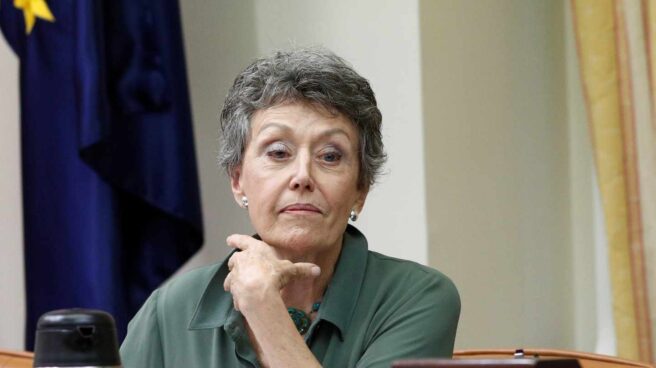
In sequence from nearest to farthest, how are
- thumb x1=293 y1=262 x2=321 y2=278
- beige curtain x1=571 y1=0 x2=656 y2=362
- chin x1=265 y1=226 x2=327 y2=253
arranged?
1. thumb x1=293 y1=262 x2=321 y2=278
2. chin x1=265 y1=226 x2=327 y2=253
3. beige curtain x1=571 y1=0 x2=656 y2=362

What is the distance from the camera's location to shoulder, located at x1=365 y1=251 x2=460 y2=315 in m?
2.27

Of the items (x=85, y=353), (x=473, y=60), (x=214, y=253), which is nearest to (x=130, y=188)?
(x=214, y=253)

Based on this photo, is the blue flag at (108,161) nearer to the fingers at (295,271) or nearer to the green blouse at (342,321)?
the green blouse at (342,321)

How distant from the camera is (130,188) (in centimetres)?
354

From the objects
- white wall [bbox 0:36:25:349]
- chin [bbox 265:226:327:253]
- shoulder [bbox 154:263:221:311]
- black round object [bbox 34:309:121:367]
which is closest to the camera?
black round object [bbox 34:309:121:367]

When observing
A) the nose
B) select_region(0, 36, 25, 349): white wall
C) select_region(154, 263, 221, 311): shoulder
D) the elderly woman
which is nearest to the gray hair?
the elderly woman

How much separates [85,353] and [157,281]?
2.21 m

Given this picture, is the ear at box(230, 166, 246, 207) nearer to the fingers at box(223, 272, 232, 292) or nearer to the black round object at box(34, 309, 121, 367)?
the fingers at box(223, 272, 232, 292)

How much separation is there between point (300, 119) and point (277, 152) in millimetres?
82

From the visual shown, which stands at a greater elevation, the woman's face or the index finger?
the woman's face

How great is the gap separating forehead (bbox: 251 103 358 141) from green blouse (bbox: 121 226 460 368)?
0.28 meters

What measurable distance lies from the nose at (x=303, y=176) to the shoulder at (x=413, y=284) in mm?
239

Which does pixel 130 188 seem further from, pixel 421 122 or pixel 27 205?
pixel 421 122

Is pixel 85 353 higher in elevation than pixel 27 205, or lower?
lower
